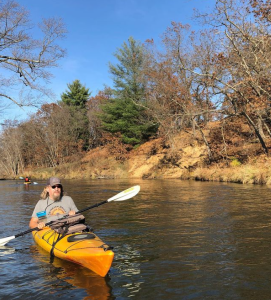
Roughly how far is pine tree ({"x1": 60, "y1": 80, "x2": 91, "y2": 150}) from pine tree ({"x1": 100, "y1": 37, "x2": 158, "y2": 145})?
7744mm

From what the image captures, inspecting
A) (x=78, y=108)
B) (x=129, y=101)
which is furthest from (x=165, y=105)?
(x=78, y=108)

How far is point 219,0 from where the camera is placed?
642 inches

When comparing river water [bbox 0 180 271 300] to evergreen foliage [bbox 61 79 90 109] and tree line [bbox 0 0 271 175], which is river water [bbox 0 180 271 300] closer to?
tree line [bbox 0 0 271 175]

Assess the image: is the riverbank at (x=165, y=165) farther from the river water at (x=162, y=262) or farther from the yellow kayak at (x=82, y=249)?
the yellow kayak at (x=82, y=249)

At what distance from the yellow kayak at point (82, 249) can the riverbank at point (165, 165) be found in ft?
41.3

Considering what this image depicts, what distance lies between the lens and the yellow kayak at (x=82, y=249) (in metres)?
4.21

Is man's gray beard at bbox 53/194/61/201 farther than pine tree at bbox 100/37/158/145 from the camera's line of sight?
No

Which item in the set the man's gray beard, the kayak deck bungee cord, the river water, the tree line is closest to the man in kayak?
the man's gray beard

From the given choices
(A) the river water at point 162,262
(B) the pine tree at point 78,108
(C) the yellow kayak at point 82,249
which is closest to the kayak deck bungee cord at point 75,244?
(C) the yellow kayak at point 82,249

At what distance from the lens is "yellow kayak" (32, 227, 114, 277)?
13.8ft

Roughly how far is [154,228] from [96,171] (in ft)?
82.4

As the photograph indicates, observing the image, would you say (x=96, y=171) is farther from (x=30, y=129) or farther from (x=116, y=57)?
(x=30, y=129)

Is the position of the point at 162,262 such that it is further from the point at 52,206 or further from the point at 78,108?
the point at 78,108

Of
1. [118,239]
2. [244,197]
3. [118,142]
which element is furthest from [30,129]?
[118,239]
